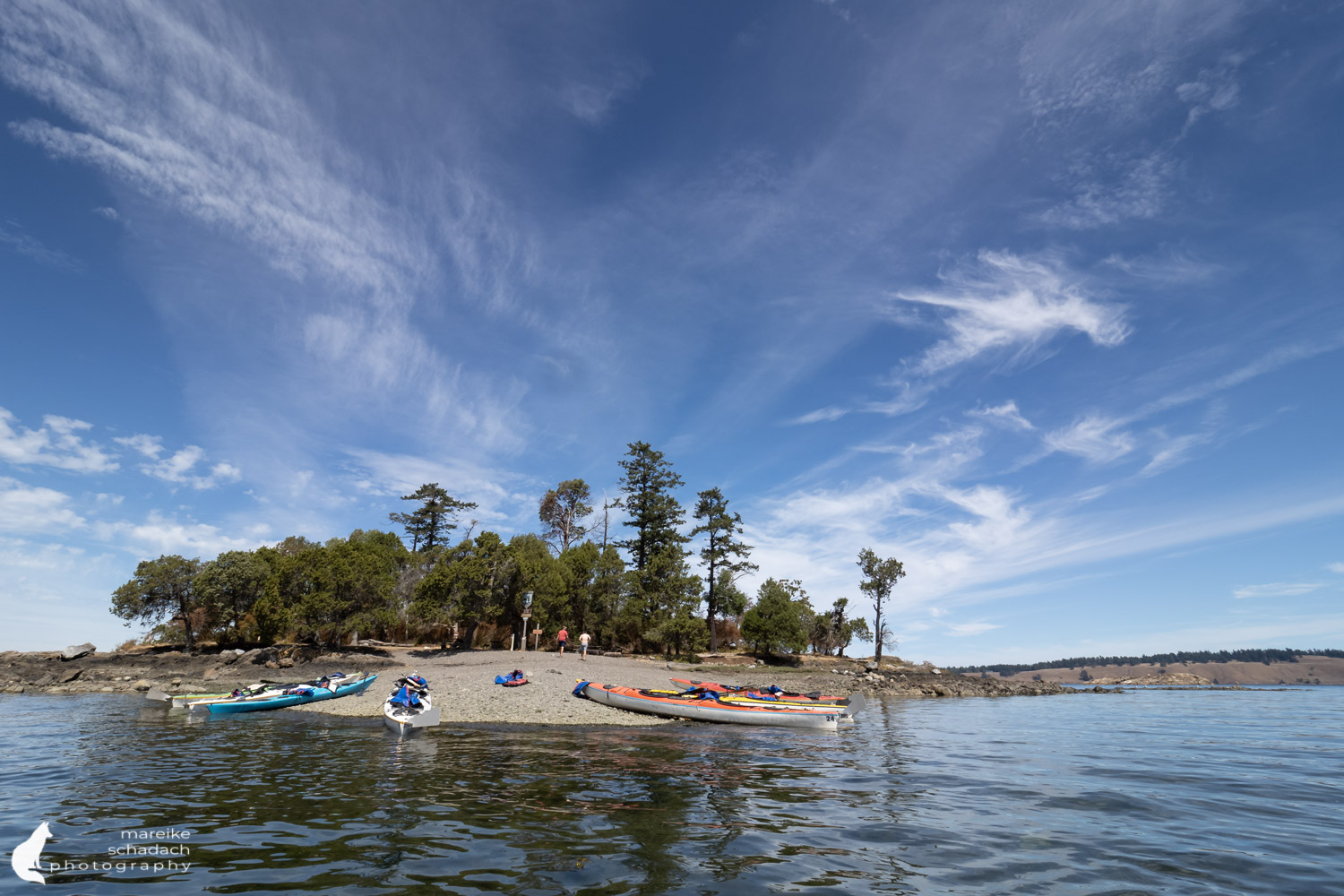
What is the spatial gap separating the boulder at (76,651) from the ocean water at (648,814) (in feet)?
135

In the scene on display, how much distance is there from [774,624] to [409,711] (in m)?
46.6

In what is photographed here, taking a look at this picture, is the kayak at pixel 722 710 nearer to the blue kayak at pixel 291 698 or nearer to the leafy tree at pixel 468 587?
the blue kayak at pixel 291 698

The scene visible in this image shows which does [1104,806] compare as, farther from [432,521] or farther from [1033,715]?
[432,521]

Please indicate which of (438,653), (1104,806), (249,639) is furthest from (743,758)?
(249,639)

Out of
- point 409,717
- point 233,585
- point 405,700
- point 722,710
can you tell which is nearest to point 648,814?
point 409,717

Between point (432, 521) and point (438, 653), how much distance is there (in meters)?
31.2

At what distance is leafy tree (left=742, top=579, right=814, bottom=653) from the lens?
64.6 metres

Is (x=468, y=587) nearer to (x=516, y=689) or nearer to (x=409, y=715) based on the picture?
(x=516, y=689)

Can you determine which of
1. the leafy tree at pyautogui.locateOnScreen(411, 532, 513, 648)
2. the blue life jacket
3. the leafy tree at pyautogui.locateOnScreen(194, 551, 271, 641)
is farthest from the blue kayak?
the leafy tree at pyautogui.locateOnScreen(194, 551, 271, 641)

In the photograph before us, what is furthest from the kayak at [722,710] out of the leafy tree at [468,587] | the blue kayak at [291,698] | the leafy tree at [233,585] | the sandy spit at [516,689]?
the leafy tree at [233,585]

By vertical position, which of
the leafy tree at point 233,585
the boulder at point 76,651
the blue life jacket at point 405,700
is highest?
the leafy tree at point 233,585

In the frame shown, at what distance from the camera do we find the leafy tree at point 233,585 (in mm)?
55844

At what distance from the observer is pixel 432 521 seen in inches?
3115

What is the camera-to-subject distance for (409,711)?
947 inches
